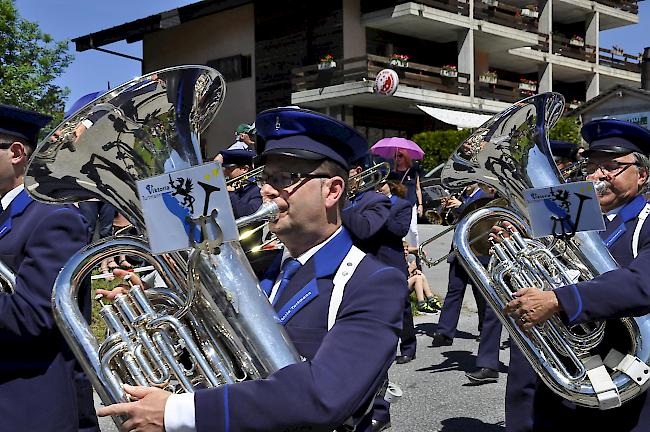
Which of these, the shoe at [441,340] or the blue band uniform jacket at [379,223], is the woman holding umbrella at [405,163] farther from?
the blue band uniform jacket at [379,223]

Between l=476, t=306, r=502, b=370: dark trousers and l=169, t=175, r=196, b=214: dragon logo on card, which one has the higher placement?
l=169, t=175, r=196, b=214: dragon logo on card

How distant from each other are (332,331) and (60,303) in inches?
30.2

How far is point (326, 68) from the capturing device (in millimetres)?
22766

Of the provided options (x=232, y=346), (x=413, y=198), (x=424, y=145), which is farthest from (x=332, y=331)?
(x=424, y=145)

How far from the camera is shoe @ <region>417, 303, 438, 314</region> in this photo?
8.77m

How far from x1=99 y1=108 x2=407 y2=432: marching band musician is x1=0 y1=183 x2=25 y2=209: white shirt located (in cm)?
109

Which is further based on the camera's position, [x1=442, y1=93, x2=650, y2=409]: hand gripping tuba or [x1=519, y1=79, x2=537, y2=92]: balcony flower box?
[x1=519, y1=79, x2=537, y2=92]: balcony flower box

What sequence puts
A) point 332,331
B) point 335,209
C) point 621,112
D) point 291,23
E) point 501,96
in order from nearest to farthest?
point 332,331, point 335,209, point 621,112, point 291,23, point 501,96

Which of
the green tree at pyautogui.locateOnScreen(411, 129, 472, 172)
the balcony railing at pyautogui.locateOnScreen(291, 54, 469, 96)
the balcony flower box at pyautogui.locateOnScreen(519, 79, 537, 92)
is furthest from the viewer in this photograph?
the balcony flower box at pyautogui.locateOnScreen(519, 79, 537, 92)

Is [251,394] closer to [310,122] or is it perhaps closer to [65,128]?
[310,122]

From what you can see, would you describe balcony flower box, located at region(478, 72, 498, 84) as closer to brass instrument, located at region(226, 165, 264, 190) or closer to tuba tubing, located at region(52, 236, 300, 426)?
brass instrument, located at region(226, 165, 264, 190)

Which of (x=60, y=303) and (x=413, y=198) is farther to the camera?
(x=413, y=198)

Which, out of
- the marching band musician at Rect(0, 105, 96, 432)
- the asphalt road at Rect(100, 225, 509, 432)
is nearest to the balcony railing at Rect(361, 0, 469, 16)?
the asphalt road at Rect(100, 225, 509, 432)

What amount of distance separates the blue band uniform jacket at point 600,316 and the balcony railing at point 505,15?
918 inches
